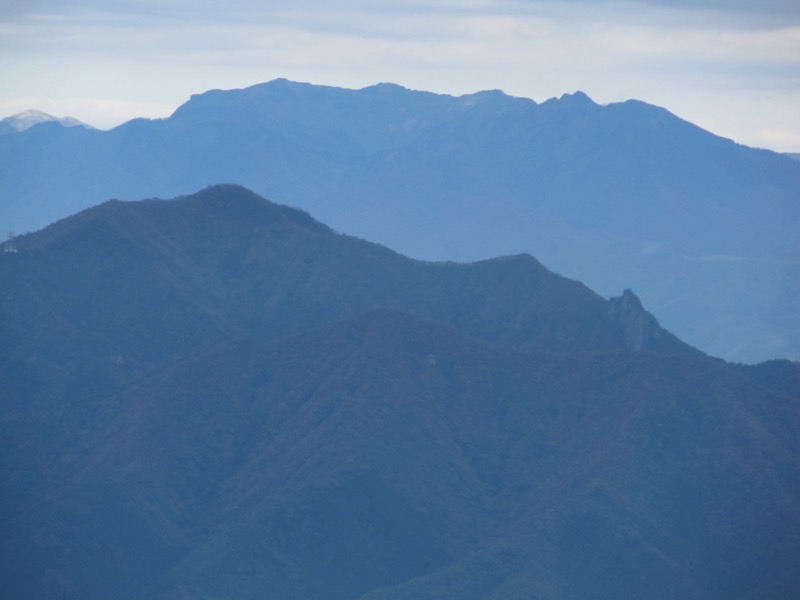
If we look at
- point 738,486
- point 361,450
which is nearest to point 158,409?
point 361,450

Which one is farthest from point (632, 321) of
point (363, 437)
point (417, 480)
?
point (363, 437)

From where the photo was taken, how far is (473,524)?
8788cm

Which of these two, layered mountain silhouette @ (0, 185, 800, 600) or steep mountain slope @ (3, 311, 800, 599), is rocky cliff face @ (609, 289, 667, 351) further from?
steep mountain slope @ (3, 311, 800, 599)

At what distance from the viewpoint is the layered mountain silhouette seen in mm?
83000

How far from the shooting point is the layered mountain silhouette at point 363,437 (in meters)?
83.0

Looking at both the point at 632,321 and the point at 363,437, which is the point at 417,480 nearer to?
the point at 363,437

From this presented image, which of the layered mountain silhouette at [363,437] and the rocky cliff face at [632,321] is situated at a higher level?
the rocky cliff face at [632,321]

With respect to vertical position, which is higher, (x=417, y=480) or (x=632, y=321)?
(x=632, y=321)

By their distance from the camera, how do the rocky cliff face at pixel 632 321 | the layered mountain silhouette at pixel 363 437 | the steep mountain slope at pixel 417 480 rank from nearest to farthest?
the steep mountain slope at pixel 417 480
the layered mountain silhouette at pixel 363 437
the rocky cliff face at pixel 632 321

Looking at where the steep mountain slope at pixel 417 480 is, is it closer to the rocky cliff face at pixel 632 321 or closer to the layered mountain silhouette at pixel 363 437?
the layered mountain silhouette at pixel 363 437

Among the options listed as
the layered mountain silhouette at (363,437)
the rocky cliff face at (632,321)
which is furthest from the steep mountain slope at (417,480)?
the rocky cliff face at (632,321)

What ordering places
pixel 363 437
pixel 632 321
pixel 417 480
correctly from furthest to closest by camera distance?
pixel 632 321 < pixel 363 437 < pixel 417 480

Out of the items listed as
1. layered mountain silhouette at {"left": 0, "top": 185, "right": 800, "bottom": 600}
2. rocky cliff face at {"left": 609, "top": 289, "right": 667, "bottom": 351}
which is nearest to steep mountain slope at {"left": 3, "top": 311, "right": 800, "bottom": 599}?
layered mountain silhouette at {"left": 0, "top": 185, "right": 800, "bottom": 600}

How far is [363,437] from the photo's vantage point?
89812 mm
